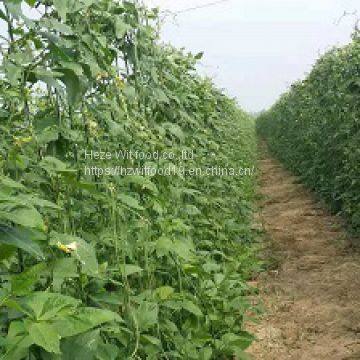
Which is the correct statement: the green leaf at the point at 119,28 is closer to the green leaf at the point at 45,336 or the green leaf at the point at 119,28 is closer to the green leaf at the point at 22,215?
the green leaf at the point at 22,215

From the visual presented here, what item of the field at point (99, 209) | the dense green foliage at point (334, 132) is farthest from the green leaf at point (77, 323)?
the dense green foliage at point (334, 132)

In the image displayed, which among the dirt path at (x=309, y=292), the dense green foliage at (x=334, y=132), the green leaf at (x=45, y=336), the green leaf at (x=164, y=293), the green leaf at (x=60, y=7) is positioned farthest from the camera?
the dense green foliage at (x=334, y=132)

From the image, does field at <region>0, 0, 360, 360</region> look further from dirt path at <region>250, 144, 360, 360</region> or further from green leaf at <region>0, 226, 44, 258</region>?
dirt path at <region>250, 144, 360, 360</region>

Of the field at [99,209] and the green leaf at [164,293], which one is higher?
the field at [99,209]

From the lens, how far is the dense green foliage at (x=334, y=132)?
230 inches

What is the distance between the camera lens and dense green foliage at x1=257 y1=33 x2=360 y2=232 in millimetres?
5850

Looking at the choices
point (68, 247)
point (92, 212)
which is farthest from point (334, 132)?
point (68, 247)

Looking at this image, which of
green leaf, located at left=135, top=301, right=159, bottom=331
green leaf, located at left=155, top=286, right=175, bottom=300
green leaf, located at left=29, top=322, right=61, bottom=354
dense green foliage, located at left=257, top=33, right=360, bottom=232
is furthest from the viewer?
dense green foliage, located at left=257, top=33, right=360, bottom=232

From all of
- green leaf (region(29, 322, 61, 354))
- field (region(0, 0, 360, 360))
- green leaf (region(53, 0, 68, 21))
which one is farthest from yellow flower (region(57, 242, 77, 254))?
green leaf (region(53, 0, 68, 21))

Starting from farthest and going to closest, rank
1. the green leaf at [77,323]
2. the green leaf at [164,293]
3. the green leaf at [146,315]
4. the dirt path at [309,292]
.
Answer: the dirt path at [309,292], the green leaf at [164,293], the green leaf at [146,315], the green leaf at [77,323]

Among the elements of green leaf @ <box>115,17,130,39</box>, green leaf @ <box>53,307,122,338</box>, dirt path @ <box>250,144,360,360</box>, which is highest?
green leaf @ <box>115,17,130,39</box>

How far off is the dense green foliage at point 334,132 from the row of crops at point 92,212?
2.54m

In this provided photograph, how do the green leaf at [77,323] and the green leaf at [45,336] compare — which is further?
the green leaf at [77,323]

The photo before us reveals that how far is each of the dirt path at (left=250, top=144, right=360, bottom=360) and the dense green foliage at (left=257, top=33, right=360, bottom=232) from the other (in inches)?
14.4
